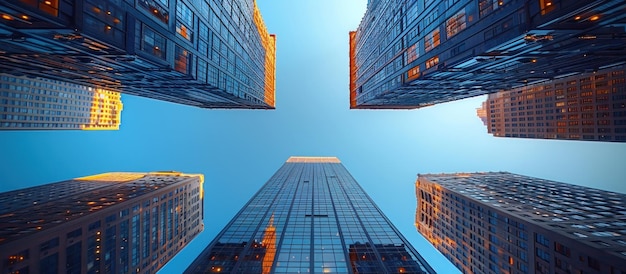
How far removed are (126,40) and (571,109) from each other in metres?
128

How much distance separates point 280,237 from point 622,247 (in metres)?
53.3

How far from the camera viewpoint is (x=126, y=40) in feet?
101

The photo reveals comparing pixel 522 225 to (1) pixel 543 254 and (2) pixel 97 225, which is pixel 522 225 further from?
(2) pixel 97 225

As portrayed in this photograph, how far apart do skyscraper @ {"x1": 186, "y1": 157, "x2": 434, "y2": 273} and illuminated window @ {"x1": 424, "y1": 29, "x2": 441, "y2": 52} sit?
34.0 metres

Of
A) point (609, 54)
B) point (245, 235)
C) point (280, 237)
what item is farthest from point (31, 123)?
point (609, 54)

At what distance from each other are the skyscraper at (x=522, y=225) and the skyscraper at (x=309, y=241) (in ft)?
67.4

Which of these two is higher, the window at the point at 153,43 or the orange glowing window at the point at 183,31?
the orange glowing window at the point at 183,31

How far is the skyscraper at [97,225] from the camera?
45875 mm

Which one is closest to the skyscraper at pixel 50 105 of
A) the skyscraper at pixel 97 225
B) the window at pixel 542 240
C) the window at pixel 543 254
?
the skyscraper at pixel 97 225

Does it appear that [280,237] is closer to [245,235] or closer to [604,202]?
[245,235]

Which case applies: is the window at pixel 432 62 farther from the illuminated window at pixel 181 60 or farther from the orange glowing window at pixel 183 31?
the orange glowing window at pixel 183 31

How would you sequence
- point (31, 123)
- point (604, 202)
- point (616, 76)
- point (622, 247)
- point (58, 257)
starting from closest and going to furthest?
point (622, 247) → point (58, 257) → point (604, 202) → point (616, 76) → point (31, 123)

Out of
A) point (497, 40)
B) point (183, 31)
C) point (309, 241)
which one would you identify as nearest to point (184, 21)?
point (183, 31)

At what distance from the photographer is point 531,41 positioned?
2925 cm
